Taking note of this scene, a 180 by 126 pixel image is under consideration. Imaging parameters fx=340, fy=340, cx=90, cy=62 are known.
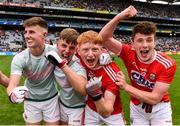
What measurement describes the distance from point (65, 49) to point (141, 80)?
4.00ft

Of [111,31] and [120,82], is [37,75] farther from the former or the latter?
[120,82]

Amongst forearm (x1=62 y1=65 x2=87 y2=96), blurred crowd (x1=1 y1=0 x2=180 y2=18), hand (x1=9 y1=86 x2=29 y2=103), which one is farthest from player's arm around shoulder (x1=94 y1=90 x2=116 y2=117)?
blurred crowd (x1=1 y1=0 x2=180 y2=18)

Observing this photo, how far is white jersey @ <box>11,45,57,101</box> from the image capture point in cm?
523

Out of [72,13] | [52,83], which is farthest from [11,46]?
[52,83]

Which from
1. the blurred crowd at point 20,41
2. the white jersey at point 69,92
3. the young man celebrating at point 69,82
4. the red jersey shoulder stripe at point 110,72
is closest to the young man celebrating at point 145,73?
→ the red jersey shoulder stripe at point 110,72

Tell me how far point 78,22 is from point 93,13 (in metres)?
3.39

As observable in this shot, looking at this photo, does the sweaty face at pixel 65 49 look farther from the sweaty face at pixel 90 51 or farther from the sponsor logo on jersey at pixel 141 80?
the sponsor logo on jersey at pixel 141 80

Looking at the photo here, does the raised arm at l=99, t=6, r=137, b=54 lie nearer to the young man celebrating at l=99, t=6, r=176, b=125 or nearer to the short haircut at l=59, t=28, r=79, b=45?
the young man celebrating at l=99, t=6, r=176, b=125

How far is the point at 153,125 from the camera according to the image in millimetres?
5145

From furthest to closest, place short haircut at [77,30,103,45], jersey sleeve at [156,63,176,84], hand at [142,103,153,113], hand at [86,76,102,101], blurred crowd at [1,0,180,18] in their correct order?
1. blurred crowd at [1,0,180,18]
2. hand at [142,103,153,113]
3. jersey sleeve at [156,63,176,84]
4. short haircut at [77,30,103,45]
5. hand at [86,76,102,101]

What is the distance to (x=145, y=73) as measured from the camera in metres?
4.96

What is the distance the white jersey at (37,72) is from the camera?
5227 mm

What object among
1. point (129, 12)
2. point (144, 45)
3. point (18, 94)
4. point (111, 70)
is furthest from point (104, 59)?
point (18, 94)

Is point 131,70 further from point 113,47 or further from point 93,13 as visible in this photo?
point 93,13
